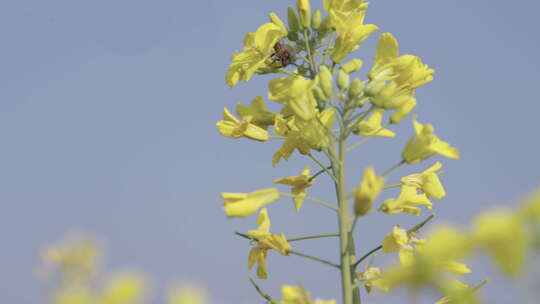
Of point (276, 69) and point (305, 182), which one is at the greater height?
point (276, 69)

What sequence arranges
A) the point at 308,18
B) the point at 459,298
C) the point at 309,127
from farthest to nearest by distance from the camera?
1. the point at 308,18
2. the point at 309,127
3. the point at 459,298

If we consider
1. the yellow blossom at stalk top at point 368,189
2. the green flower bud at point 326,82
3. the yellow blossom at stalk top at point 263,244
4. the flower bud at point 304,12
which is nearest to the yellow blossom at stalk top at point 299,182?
the yellow blossom at stalk top at point 263,244

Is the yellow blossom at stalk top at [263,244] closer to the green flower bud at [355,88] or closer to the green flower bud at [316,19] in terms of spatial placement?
the green flower bud at [355,88]

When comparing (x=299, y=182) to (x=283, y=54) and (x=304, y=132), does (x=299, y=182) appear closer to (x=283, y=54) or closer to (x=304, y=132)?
(x=304, y=132)

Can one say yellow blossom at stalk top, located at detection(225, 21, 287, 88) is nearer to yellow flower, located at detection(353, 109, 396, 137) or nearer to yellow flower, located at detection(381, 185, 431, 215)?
yellow flower, located at detection(353, 109, 396, 137)

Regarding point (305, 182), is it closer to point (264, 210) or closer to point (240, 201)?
point (264, 210)

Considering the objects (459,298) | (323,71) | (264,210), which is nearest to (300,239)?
(264,210)

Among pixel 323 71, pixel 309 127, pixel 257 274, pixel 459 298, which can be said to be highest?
pixel 323 71
